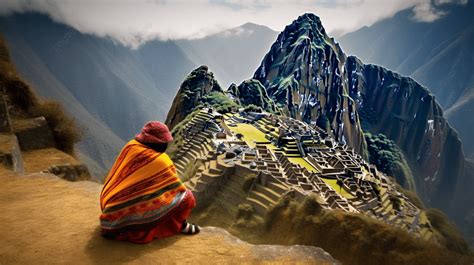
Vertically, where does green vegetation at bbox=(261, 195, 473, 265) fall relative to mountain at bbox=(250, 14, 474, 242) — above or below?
below

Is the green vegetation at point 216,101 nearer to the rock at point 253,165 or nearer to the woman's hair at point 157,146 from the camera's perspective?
the rock at point 253,165

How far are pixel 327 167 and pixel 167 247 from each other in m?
31.7

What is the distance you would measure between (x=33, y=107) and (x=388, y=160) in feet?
338

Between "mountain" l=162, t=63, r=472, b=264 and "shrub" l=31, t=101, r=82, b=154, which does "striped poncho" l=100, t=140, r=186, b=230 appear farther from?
"shrub" l=31, t=101, r=82, b=154

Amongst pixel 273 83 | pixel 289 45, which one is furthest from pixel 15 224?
pixel 289 45

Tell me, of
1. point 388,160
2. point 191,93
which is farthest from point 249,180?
point 388,160

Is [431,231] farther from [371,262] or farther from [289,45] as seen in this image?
[289,45]

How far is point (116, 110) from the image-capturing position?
7156cm

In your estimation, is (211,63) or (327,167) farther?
(211,63)

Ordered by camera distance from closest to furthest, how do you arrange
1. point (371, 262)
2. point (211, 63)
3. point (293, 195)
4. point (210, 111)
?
point (371, 262) → point (293, 195) → point (210, 111) → point (211, 63)

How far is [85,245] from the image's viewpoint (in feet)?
12.2

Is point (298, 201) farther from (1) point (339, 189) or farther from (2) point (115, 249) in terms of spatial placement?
(1) point (339, 189)

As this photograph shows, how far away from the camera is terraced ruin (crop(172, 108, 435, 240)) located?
756 inches

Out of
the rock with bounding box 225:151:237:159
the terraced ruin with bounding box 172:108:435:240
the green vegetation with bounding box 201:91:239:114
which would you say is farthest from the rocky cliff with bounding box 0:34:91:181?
the green vegetation with bounding box 201:91:239:114
